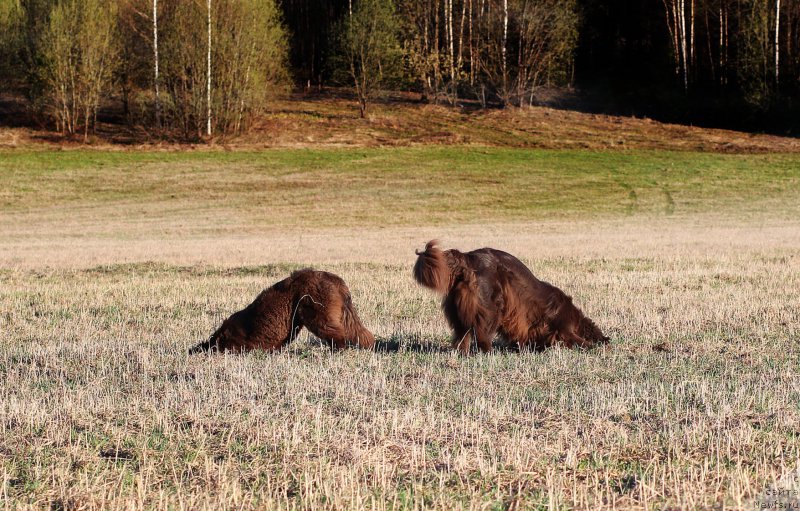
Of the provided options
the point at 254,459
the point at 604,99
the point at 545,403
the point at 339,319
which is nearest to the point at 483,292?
the point at 339,319

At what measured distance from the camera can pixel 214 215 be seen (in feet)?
106

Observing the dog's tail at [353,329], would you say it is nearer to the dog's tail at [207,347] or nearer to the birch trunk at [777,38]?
the dog's tail at [207,347]

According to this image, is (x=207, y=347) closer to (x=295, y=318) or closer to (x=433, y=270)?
(x=295, y=318)

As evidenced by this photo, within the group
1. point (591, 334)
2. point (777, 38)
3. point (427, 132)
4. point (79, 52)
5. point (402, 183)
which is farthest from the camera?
point (777, 38)

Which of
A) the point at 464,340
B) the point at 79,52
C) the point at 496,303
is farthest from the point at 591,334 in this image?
the point at 79,52

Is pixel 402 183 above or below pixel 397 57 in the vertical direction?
below

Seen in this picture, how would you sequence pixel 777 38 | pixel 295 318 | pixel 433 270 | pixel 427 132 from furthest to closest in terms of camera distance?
pixel 777 38 → pixel 427 132 → pixel 295 318 → pixel 433 270

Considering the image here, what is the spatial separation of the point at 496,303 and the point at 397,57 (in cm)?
4534

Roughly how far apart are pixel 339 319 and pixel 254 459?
342cm

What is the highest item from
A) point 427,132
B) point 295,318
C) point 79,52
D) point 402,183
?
point 79,52

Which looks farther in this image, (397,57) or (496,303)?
(397,57)

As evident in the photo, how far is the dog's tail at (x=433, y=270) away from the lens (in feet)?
25.3

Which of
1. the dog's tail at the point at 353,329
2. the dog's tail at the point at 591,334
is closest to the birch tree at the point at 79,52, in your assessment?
the dog's tail at the point at 353,329

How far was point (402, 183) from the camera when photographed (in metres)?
38.3
